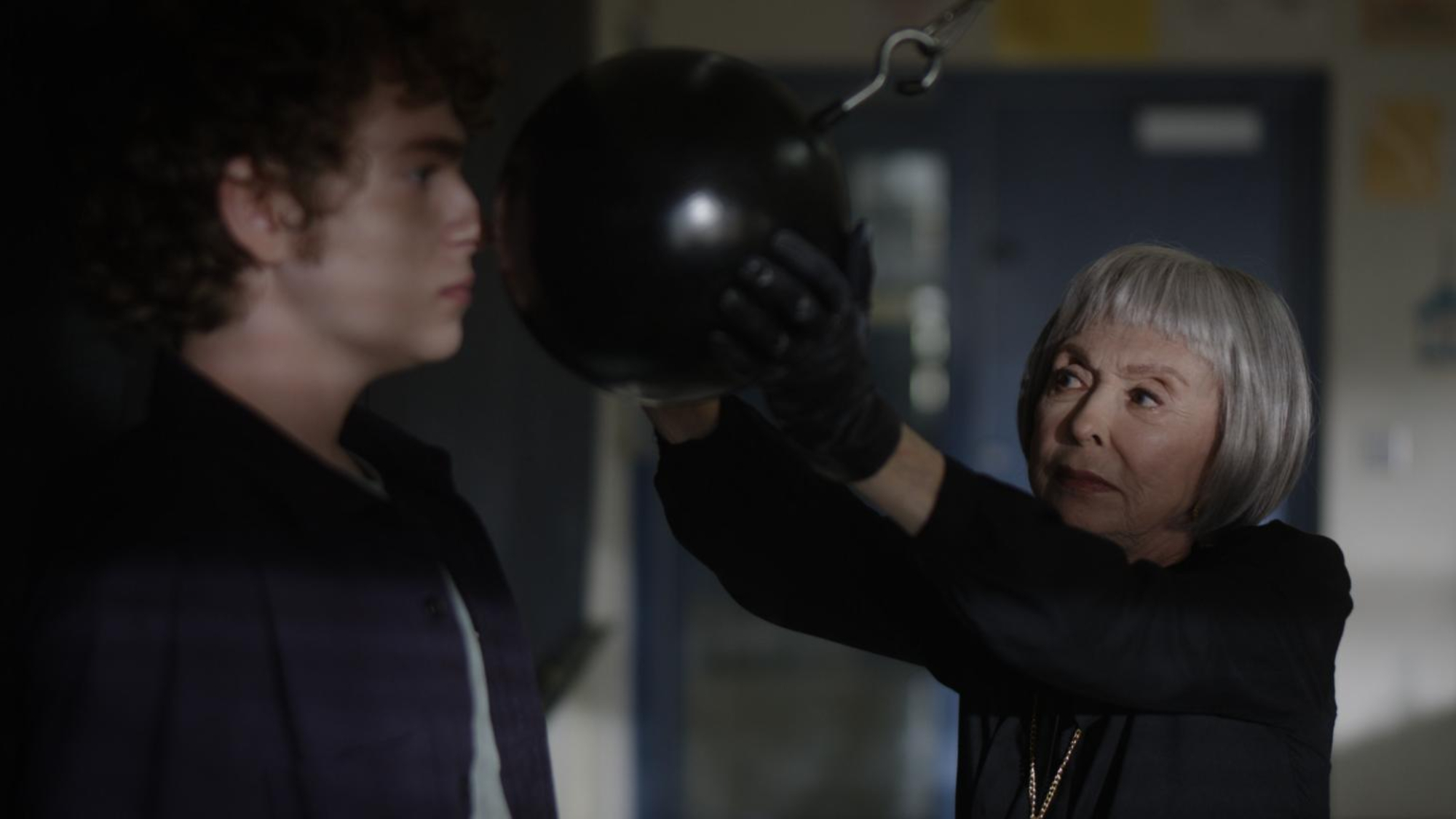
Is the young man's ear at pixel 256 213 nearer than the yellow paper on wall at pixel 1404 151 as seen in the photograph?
Yes

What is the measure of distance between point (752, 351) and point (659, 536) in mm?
A: 2919

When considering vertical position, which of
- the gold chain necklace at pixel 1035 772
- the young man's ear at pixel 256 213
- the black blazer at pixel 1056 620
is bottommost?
the gold chain necklace at pixel 1035 772

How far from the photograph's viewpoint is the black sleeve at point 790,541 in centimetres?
119

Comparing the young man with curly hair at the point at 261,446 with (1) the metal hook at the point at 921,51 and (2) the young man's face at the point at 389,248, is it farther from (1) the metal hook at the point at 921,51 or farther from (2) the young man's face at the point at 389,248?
(1) the metal hook at the point at 921,51

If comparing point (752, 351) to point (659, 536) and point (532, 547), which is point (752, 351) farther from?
point (659, 536)

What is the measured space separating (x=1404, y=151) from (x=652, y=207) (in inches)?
130

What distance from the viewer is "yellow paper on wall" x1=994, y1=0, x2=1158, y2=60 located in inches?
136

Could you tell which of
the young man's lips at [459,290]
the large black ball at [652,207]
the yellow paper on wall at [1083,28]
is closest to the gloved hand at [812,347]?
the large black ball at [652,207]

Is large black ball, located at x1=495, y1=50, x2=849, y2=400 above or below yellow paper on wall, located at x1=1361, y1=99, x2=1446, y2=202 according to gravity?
below

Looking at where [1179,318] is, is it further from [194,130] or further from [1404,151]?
[1404,151]

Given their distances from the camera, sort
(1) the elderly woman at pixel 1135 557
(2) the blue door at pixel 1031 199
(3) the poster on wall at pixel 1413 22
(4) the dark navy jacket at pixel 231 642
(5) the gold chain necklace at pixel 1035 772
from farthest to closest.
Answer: (2) the blue door at pixel 1031 199
(3) the poster on wall at pixel 1413 22
(5) the gold chain necklace at pixel 1035 772
(1) the elderly woman at pixel 1135 557
(4) the dark navy jacket at pixel 231 642

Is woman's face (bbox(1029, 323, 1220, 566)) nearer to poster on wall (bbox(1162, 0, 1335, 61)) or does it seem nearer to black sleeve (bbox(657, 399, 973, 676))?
black sleeve (bbox(657, 399, 973, 676))

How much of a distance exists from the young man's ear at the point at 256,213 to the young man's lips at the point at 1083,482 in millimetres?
739

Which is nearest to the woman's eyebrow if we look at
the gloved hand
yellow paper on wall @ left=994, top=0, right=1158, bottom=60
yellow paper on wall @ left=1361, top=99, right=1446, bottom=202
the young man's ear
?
the gloved hand
